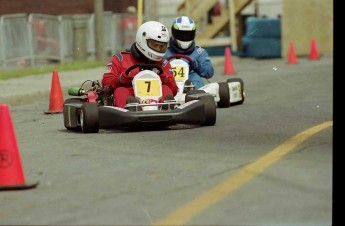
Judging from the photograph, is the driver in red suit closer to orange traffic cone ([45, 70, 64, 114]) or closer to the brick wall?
orange traffic cone ([45, 70, 64, 114])

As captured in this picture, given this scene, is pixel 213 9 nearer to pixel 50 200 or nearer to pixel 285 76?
pixel 285 76

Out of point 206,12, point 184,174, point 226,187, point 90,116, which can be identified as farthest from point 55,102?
point 206,12

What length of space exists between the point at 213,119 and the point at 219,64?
1827cm

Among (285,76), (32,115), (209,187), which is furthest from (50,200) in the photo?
(285,76)

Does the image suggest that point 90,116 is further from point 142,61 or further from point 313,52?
point 313,52

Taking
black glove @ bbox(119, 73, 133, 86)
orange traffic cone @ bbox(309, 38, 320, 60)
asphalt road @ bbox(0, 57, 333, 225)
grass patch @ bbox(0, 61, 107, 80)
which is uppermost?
black glove @ bbox(119, 73, 133, 86)

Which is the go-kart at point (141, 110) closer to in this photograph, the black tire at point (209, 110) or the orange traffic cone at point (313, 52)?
the black tire at point (209, 110)

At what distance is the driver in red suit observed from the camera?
1298 cm

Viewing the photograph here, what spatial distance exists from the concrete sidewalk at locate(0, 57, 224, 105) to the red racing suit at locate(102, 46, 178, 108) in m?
5.76

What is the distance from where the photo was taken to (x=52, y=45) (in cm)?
3056

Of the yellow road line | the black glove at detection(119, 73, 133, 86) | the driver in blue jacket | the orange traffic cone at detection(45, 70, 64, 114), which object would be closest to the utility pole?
the orange traffic cone at detection(45, 70, 64, 114)

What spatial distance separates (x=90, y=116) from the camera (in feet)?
39.6

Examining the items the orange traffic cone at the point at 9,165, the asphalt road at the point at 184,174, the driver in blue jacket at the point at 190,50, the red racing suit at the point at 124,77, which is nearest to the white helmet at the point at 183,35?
the driver in blue jacket at the point at 190,50

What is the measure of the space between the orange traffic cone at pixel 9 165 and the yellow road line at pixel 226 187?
1.49 m
